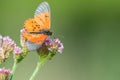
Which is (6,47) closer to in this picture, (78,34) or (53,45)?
(53,45)

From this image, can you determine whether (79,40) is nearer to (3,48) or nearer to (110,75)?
(110,75)

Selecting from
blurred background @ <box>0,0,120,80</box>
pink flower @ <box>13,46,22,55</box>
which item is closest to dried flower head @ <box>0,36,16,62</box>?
pink flower @ <box>13,46,22,55</box>

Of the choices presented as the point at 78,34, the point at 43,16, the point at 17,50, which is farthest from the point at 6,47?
the point at 78,34

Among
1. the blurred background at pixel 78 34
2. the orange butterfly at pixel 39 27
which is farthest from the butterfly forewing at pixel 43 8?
the blurred background at pixel 78 34

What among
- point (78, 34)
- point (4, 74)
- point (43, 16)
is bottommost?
point (78, 34)

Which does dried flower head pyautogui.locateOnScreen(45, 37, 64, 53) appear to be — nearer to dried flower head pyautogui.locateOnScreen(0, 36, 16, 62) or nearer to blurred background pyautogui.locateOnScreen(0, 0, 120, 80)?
dried flower head pyautogui.locateOnScreen(0, 36, 16, 62)

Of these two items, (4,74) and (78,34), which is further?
(78,34)
